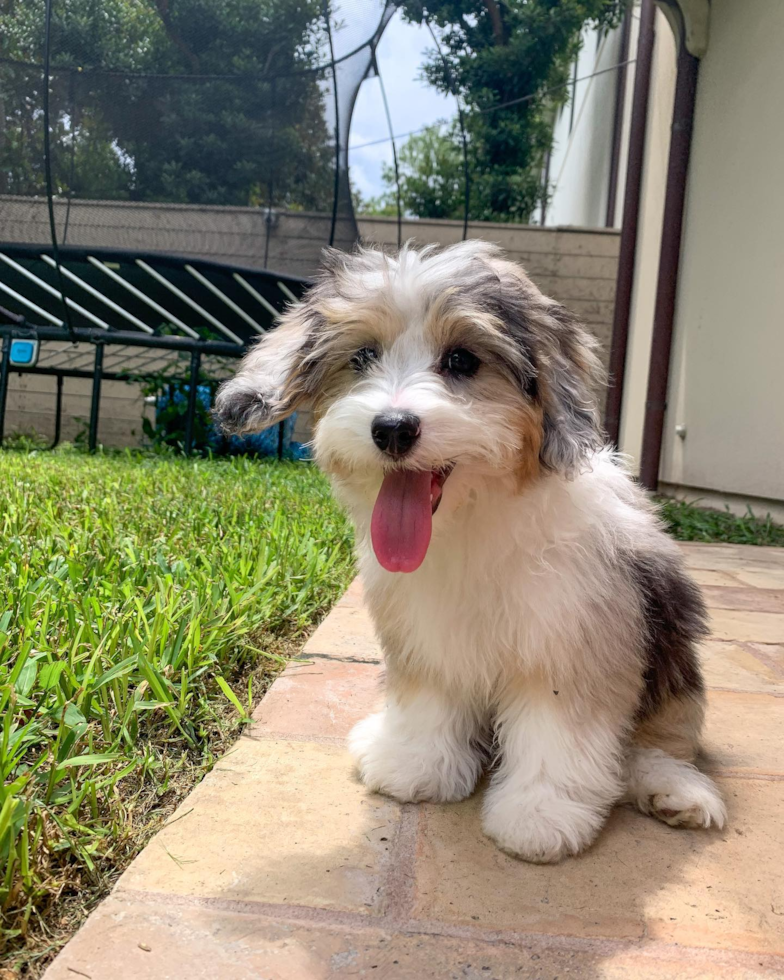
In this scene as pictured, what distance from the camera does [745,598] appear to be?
381 centimetres

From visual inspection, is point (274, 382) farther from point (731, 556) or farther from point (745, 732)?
point (731, 556)

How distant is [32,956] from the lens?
125 centimetres

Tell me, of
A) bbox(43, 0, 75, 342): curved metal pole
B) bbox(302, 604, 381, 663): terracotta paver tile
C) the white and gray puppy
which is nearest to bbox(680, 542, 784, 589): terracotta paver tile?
bbox(302, 604, 381, 663): terracotta paver tile

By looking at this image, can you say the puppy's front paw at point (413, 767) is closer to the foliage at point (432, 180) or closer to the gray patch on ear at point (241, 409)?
the gray patch on ear at point (241, 409)

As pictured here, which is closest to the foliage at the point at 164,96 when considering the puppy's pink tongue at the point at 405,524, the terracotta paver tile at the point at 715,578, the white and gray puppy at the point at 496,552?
the terracotta paver tile at the point at 715,578

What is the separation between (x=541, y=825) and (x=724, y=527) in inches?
172

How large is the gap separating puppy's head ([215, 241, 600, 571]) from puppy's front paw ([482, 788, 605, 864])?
0.55 m

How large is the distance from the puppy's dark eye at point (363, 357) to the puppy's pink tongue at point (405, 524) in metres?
0.28

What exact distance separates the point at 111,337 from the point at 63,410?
3.29m

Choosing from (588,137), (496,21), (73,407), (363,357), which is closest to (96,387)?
(73,407)

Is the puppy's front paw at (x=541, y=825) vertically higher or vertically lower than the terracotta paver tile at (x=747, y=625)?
lower

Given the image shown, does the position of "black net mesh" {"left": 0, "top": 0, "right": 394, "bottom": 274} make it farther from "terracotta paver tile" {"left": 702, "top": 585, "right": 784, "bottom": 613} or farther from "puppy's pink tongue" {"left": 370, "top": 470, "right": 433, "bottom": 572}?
"puppy's pink tongue" {"left": 370, "top": 470, "right": 433, "bottom": 572}

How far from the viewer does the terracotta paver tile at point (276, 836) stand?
1.48 m

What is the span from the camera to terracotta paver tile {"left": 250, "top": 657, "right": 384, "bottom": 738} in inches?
86.8
